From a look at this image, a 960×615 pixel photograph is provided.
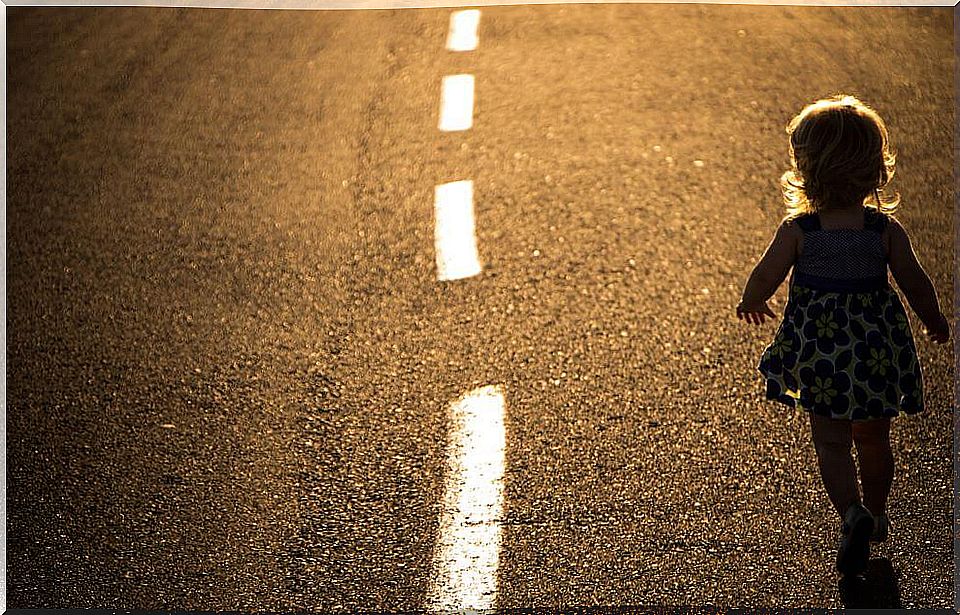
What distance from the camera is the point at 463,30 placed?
942 centimetres

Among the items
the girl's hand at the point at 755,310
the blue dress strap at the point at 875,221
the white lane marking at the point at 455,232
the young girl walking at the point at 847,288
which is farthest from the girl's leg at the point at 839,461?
the white lane marking at the point at 455,232

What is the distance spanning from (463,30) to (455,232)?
317 centimetres

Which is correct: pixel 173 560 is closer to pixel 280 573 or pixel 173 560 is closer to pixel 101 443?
pixel 280 573

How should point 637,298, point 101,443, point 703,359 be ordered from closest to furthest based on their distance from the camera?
1. point 101,443
2. point 703,359
3. point 637,298

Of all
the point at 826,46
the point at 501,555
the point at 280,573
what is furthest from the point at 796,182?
the point at 826,46

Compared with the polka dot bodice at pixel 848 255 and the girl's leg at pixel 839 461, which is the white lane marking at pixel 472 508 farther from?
the polka dot bodice at pixel 848 255

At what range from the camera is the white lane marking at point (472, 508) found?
158 inches

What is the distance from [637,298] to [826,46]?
11.0 feet

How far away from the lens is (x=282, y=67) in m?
8.75

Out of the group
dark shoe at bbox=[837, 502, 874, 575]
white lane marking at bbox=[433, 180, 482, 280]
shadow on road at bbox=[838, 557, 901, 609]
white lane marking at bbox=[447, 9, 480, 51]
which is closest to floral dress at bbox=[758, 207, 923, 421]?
dark shoe at bbox=[837, 502, 874, 575]

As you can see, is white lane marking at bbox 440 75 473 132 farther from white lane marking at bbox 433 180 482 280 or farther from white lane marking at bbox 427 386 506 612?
white lane marking at bbox 427 386 506 612

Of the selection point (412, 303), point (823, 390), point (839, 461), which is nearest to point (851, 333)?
point (823, 390)

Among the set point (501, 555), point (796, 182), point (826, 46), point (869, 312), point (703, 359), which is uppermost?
point (796, 182)

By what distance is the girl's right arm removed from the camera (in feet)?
13.2
